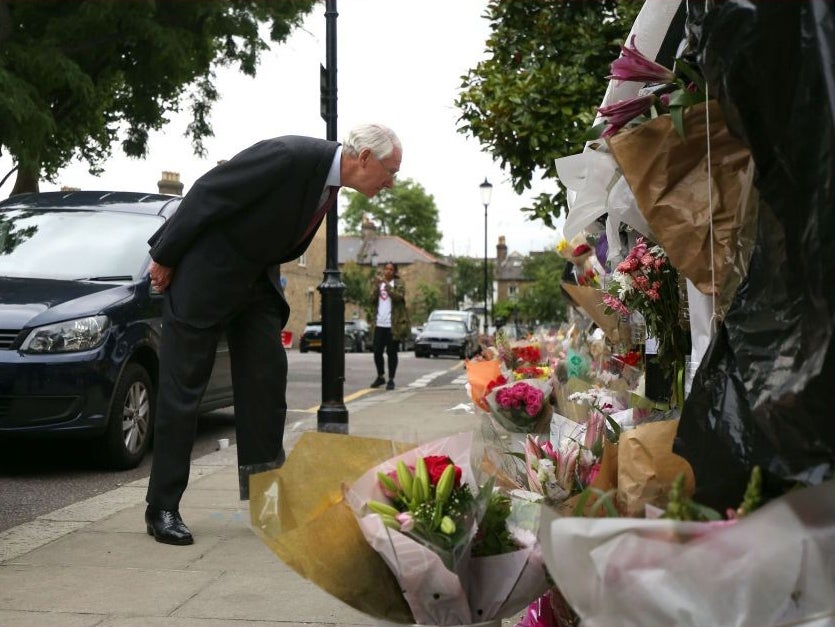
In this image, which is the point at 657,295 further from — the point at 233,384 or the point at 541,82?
the point at 541,82

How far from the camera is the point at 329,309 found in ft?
28.1

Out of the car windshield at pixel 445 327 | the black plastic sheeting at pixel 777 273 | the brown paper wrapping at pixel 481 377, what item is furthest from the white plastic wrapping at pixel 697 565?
the car windshield at pixel 445 327

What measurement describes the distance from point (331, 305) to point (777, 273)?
701 cm

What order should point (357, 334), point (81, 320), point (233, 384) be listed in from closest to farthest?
point (233, 384), point (81, 320), point (357, 334)

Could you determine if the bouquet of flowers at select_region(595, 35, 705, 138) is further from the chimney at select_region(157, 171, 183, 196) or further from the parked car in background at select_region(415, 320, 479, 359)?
the chimney at select_region(157, 171, 183, 196)

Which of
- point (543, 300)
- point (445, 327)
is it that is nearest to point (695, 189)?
point (445, 327)

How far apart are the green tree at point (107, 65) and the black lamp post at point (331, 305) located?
6.87m

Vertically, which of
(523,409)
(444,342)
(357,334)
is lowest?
(357,334)

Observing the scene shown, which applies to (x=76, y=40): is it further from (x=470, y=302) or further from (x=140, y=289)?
(x=470, y=302)

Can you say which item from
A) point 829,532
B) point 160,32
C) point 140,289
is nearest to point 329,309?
point 140,289

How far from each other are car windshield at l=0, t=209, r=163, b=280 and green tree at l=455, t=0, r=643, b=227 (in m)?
3.80

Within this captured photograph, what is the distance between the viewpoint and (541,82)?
925 cm

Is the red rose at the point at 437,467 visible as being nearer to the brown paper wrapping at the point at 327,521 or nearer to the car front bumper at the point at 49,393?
the brown paper wrapping at the point at 327,521

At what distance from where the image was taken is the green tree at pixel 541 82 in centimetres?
912
